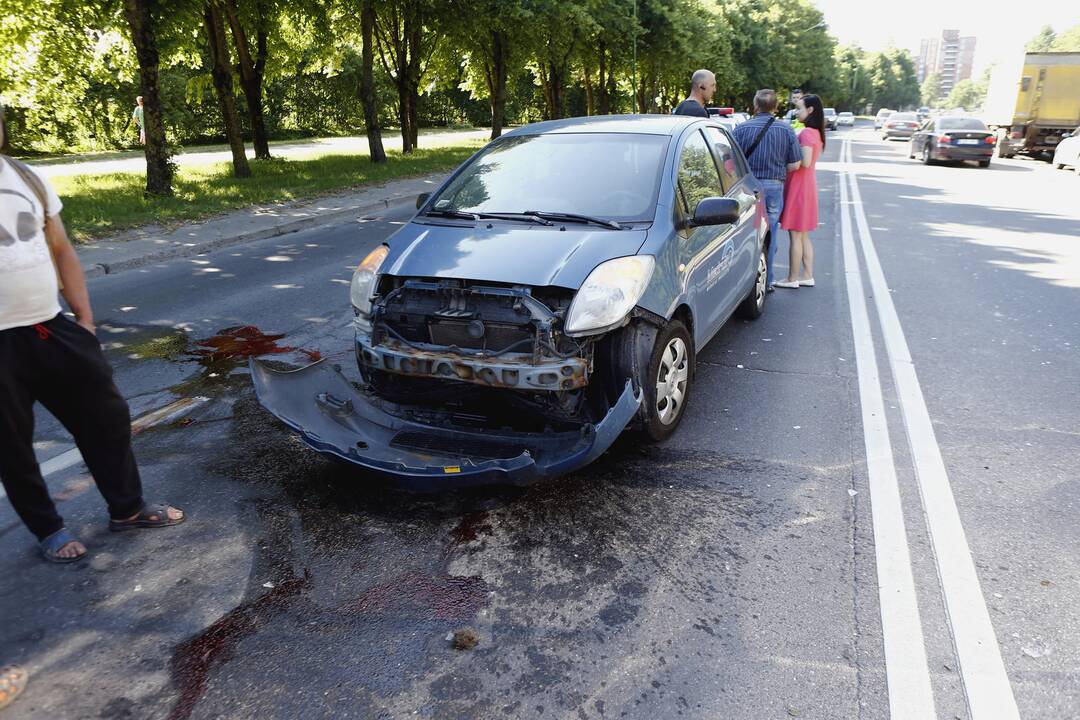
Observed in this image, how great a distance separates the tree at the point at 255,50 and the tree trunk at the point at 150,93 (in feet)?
18.6

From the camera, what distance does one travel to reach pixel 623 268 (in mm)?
3967

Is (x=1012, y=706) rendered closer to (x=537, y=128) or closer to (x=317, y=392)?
(x=317, y=392)

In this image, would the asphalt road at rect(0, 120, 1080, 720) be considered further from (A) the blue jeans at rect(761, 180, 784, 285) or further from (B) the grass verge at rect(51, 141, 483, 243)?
(B) the grass verge at rect(51, 141, 483, 243)

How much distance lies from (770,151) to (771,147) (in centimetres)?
4

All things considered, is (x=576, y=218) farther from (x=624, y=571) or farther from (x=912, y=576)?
(x=912, y=576)

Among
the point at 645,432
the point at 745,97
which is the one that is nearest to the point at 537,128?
the point at 645,432

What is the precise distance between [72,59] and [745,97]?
7113 centimetres

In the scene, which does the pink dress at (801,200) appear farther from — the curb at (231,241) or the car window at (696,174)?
the curb at (231,241)

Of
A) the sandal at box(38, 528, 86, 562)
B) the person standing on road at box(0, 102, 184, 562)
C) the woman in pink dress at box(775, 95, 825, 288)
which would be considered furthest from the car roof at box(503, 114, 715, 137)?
the sandal at box(38, 528, 86, 562)

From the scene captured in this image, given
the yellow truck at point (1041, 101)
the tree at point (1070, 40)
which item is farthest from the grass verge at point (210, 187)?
the tree at point (1070, 40)

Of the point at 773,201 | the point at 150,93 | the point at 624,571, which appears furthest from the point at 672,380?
the point at 150,93

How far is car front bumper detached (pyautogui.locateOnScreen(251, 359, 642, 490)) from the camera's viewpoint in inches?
134

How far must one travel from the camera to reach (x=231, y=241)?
36.5 feet

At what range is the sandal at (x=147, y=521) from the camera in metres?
3.55
